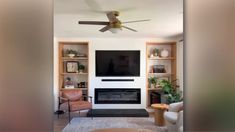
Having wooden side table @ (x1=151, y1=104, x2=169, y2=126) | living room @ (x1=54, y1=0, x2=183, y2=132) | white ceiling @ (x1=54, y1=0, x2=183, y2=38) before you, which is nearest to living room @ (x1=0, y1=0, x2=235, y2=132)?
white ceiling @ (x1=54, y1=0, x2=183, y2=38)

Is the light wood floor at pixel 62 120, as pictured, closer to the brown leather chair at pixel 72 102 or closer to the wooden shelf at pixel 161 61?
the brown leather chair at pixel 72 102

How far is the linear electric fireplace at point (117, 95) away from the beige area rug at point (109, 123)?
1.06 metres

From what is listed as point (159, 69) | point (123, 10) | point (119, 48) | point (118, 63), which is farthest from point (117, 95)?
point (123, 10)

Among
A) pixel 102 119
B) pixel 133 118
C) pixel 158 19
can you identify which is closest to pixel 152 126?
pixel 133 118

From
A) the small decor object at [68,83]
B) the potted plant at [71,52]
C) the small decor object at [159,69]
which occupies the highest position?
the potted plant at [71,52]

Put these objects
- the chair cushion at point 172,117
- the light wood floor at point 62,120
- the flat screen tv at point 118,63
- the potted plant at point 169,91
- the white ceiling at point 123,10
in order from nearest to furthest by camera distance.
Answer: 1. the white ceiling at point 123,10
2. the chair cushion at point 172,117
3. the light wood floor at point 62,120
4. the potted plant at point 169,91
5. the flat screen tv at point 118,63

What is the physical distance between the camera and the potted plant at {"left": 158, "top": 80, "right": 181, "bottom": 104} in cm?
616

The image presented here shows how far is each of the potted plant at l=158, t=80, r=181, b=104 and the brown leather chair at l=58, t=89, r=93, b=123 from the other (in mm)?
2068

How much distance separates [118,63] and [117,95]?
3.14 ft

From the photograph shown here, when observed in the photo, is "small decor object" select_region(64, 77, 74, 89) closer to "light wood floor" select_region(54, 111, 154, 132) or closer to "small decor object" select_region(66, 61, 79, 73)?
"small decor object" select_region(66, 61, 79, 73)

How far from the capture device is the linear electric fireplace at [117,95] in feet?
23.3
